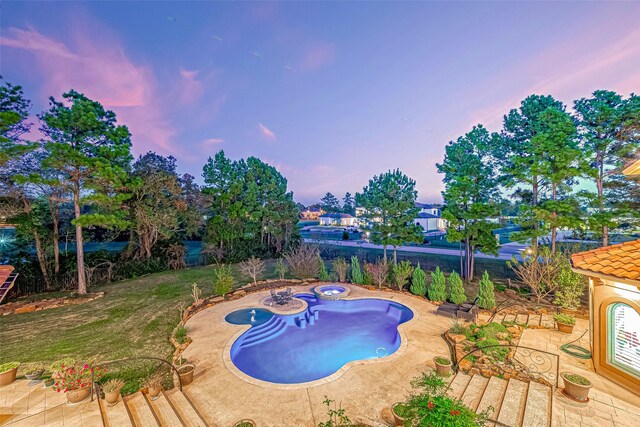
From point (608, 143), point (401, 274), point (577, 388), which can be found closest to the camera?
point (577, 388)

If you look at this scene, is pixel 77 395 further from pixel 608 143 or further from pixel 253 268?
pixel 608 143

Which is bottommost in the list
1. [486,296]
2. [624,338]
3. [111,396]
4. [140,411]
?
[140,411]

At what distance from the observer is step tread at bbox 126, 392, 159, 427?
4.76 metres

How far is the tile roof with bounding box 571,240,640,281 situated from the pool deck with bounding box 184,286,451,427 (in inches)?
167

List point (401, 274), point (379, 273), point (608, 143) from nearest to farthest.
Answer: point (608, 143), point (401, 274), point (379, 273)

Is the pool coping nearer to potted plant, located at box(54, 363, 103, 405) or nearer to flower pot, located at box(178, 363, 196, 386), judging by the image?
flower pot, located at box(178, 363, 196, 386)

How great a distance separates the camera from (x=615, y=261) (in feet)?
18.2

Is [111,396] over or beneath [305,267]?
beneath

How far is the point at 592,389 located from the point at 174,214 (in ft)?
68.5

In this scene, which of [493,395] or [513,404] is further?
[493,395]

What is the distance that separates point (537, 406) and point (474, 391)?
1076mm

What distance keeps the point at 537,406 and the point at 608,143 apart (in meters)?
14.5

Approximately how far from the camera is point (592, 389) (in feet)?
17.0

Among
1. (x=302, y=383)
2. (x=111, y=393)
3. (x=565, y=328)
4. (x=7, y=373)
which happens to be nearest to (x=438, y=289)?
(x=565, y=328)
